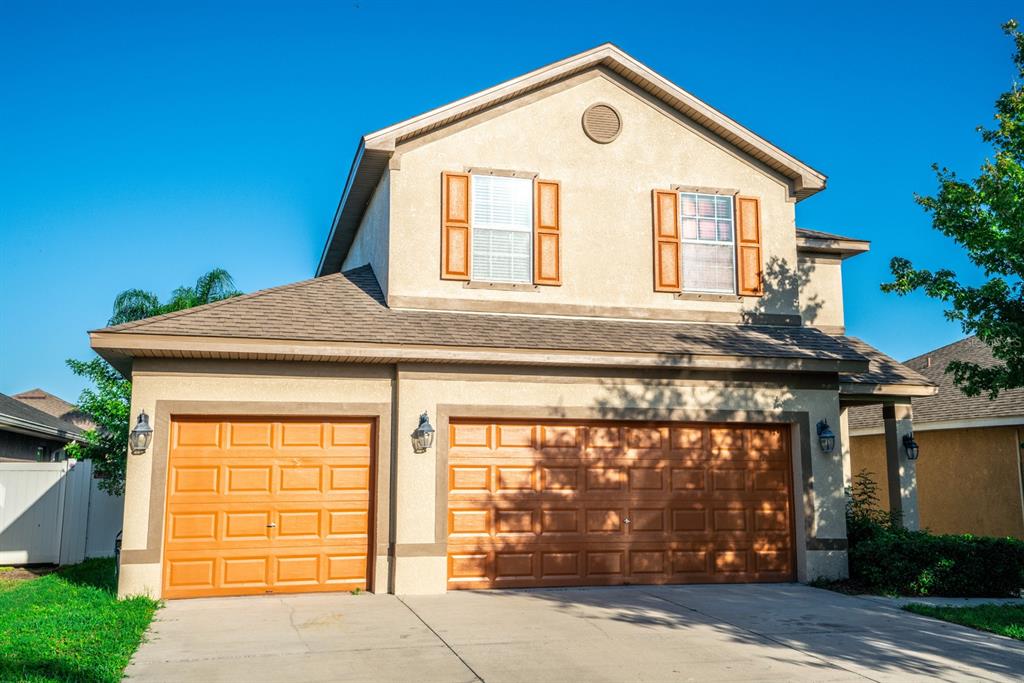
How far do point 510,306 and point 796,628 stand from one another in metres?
6.04

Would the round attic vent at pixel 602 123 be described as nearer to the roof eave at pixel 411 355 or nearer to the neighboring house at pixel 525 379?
the neighboring house at pixel 525 379

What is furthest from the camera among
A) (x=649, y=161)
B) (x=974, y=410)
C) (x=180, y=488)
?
(x=974, y=410)

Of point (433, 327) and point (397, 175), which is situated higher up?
point (397, 175)

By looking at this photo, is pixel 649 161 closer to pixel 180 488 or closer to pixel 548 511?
pixel 548 511

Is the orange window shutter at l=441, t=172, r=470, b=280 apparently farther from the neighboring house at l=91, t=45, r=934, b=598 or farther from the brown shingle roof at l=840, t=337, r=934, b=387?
the brown shingle roof at l=840, t=337, r=934, b=387

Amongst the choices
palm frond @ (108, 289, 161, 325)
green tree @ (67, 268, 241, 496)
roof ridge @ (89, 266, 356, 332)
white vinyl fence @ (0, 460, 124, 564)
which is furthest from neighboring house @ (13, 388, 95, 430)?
roof ridge @ (89, 266, 356, 332)

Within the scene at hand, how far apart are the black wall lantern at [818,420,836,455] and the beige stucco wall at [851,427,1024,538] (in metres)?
6.71

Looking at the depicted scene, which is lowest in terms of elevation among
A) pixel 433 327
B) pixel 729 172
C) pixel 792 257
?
pixel 433 327

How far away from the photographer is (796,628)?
9.79 m

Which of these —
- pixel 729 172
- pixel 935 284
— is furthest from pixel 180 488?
pixel 935 284

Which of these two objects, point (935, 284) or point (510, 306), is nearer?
point (935, 284)

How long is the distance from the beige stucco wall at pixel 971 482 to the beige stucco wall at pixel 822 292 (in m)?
4.67

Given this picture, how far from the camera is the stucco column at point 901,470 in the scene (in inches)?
614

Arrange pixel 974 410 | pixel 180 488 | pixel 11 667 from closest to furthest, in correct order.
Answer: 1. pixel 11 667
2. pixel 180 488
3. pixel 974 410
